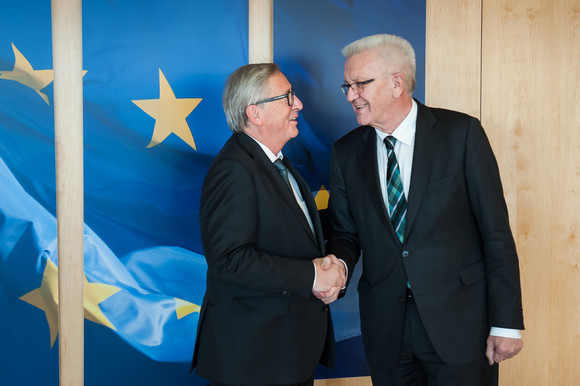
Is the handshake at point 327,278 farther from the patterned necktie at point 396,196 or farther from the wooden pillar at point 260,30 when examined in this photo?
the wooden pillar at point 260,30

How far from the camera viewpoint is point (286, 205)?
1.97 meters

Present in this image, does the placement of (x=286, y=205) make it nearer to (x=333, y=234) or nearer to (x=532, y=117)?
(x=333, y=234)

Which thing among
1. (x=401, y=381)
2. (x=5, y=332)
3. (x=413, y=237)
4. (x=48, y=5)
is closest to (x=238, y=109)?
(x=413, y=237)

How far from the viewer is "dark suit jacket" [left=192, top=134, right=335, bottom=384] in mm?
1854

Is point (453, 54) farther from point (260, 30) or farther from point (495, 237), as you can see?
point (495, 237)

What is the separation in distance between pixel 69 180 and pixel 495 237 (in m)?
1.91

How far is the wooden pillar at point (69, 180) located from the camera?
246 centimetres

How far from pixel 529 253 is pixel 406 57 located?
148 centimetres

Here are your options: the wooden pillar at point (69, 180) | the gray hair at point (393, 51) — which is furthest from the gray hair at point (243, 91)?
the wooden pillar at point (69, 180)

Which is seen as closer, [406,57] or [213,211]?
[213,211]

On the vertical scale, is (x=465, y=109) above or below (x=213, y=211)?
above

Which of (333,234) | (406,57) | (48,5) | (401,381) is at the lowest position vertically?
(401,381)

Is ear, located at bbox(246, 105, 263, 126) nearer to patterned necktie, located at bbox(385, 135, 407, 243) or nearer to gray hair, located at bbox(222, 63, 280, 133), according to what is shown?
gray hair, located at bbox(222, 63, 280, 133)

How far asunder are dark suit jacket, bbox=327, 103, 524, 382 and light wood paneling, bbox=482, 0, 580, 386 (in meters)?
1.04
